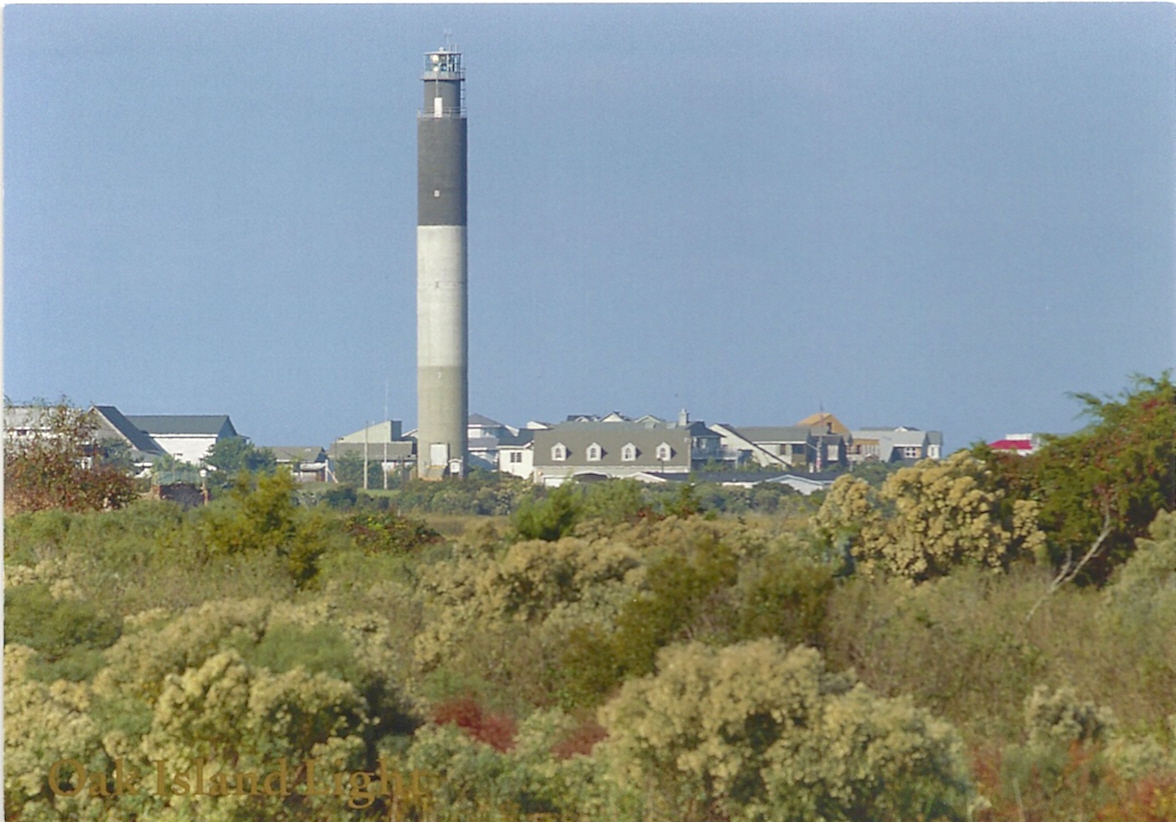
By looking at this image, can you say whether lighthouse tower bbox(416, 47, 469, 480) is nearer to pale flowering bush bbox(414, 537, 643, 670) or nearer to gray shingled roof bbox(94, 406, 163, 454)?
gray shingled roof bbox(94, 406, 163, 454)

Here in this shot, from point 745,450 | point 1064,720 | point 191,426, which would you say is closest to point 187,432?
point 191,426

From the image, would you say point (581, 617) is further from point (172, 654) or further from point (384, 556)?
point (384, 556)

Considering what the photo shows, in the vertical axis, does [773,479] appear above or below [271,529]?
above

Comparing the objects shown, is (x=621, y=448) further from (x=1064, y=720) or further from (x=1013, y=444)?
(x=1064, y=720)

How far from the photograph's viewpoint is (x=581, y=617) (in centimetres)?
794

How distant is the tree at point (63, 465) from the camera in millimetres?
13961

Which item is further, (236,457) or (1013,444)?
(236,457)

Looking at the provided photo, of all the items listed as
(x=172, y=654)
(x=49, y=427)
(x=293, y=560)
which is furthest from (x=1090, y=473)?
(x=49, y=427)

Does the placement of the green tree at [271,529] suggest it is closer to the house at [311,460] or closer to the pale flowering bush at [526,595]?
the pale flowering bush at [526,595]

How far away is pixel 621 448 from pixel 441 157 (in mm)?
20368

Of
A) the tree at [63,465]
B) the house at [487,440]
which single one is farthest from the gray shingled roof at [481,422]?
the tree at [63,465]

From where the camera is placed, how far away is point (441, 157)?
3688 cm

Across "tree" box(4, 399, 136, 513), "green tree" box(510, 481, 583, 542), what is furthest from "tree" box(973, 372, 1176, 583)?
"tree" box(4, 399, 136, 513)

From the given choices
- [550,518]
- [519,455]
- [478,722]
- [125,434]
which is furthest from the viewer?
[519,455]
